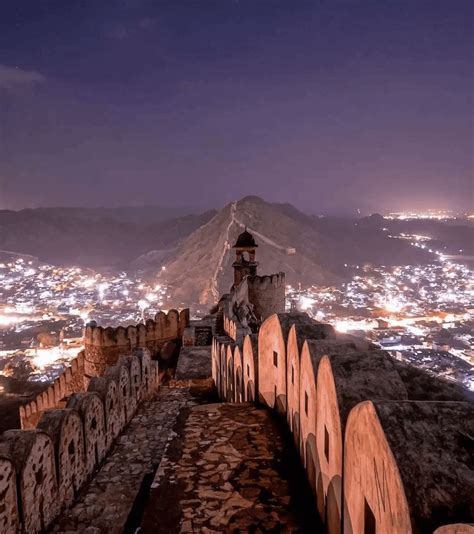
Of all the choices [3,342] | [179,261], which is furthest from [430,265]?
[3,342]

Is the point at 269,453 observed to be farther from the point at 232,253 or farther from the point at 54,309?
the point at 54,309

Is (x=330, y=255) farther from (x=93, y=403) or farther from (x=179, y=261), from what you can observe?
(x=93, y=403)

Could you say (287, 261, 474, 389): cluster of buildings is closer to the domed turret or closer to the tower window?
the domed turret

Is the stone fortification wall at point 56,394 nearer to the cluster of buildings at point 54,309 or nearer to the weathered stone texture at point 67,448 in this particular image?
the weathered stone texture at point 67,448

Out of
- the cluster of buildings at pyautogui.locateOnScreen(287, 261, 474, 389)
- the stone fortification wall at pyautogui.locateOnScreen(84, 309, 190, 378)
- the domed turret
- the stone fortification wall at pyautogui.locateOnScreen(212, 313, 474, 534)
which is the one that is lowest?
the cluster of buildings at pyautogui.locateOnScreen(287, 261, 474, 389)

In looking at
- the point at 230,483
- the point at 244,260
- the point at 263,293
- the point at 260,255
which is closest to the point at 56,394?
the point at 263,293

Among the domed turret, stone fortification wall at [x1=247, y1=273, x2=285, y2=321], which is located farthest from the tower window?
the domed turret

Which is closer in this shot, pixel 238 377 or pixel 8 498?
pixel 8 498
